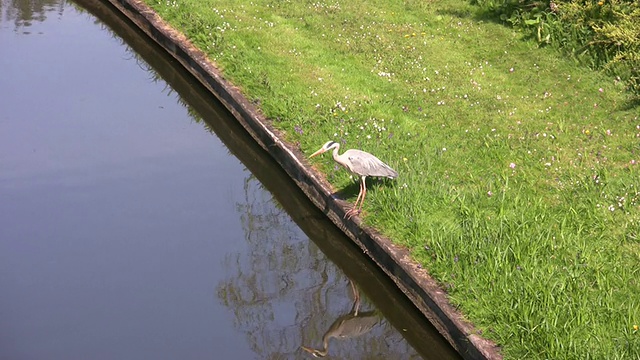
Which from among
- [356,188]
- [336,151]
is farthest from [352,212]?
[336,151]

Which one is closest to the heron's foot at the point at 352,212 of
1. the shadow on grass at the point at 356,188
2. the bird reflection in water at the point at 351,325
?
the shadow on grass at the point at 356,188

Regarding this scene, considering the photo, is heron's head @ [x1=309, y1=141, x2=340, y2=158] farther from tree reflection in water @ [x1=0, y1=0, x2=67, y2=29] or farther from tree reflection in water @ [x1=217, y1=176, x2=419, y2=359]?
tree reflection in water @ [x1=0, y1=0, x2=67, y2=29]

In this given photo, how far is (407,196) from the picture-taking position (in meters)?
10.7

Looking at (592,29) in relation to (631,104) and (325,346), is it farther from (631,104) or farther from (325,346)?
(325,346)

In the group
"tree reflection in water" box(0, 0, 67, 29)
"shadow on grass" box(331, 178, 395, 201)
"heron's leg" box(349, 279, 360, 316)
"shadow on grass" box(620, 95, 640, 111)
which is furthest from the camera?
"tree reflection in water" box(0, 0, 67, 29)

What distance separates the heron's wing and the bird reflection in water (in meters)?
1.30

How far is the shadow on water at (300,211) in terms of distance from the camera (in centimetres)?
989

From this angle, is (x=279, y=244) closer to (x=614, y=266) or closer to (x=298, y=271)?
(x=298, y=271)

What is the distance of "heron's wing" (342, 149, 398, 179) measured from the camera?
10680 mm

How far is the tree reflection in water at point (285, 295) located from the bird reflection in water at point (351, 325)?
0.05 metres

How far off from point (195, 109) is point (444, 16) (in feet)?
13.8

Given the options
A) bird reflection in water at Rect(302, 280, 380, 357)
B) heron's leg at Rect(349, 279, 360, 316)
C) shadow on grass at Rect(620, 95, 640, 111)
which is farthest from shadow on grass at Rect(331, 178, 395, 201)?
shadow on grass at Rect(620, 95, 640, 111)

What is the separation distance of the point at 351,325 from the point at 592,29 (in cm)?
627

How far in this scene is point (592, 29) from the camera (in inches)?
563
